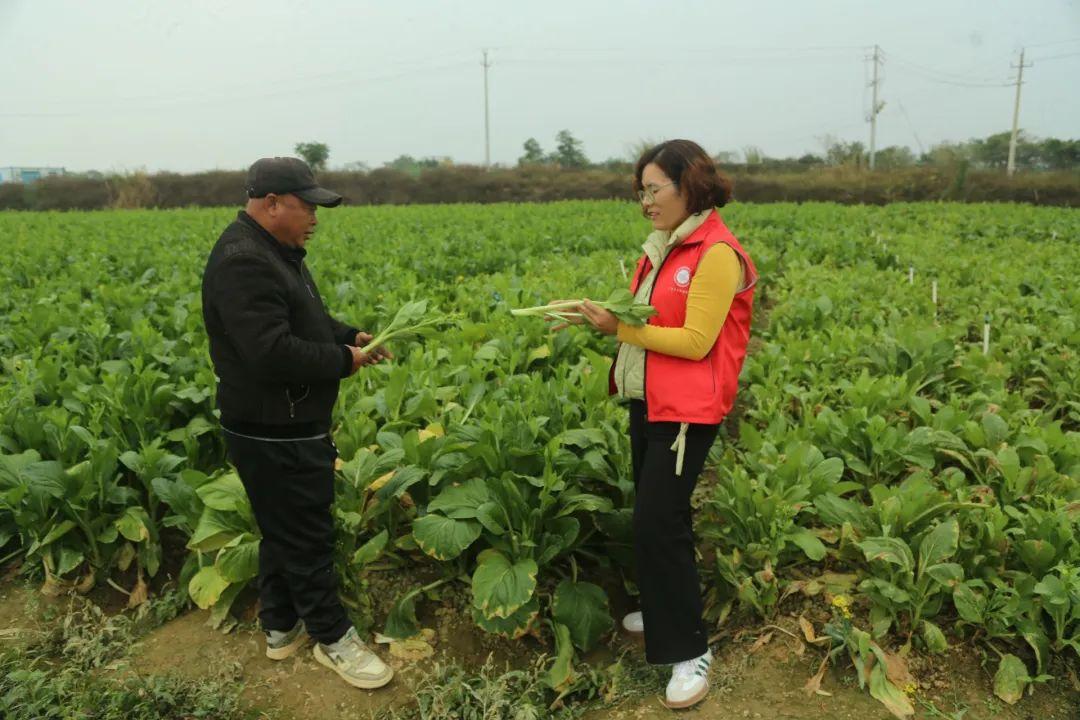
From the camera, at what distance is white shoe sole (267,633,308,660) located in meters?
3.22

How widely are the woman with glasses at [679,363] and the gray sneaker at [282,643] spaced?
1506 mm

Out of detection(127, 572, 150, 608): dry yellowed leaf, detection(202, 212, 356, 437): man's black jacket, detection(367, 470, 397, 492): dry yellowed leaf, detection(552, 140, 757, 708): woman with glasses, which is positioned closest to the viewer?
detection(202, 212, 356, 437): man's black jacket

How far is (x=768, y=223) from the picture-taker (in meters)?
19.2

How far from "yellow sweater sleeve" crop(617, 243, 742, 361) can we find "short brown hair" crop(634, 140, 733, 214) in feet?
0.62

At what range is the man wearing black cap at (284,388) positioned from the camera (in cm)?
260

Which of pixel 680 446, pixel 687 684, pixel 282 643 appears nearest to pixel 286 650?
pixel 282 643

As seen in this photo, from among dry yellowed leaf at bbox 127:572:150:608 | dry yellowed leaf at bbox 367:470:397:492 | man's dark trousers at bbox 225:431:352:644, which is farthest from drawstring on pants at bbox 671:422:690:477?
dry yellowed leaf at bbox 127:572:150:608

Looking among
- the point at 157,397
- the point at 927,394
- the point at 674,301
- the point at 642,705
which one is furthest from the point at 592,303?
the point at 927,394

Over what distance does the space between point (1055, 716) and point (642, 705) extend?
1503 millimetres

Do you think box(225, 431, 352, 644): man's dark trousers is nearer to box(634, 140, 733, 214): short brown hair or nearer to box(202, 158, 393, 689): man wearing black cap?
box(202, 158, 393, 689): man wearing black cap

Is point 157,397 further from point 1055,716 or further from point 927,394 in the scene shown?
point 927,394

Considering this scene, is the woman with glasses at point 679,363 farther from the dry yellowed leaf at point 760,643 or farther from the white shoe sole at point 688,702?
the dry yellowed leaf at point 760,643

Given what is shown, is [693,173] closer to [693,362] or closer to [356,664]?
[693,362]

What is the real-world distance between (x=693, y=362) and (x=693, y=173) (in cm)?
67
